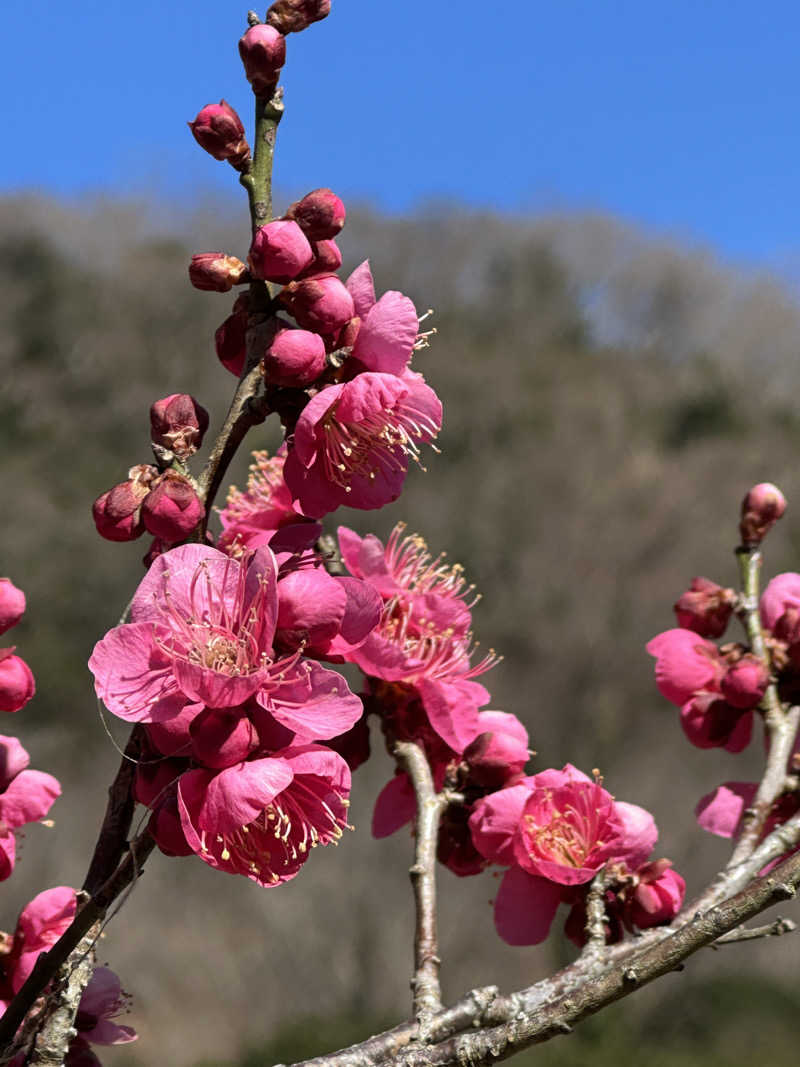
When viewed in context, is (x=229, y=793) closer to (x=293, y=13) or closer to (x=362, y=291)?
(x=362, y=291)

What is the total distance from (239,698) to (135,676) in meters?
0.09

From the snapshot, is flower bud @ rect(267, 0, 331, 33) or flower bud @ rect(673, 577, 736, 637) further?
flower bud @ rect(673, 577, 736, 637)

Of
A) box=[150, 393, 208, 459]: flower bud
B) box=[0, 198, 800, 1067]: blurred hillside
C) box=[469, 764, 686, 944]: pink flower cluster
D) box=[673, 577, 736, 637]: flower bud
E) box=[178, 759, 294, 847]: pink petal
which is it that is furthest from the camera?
box=[0, 198, 800, 1067]: blurred hillside

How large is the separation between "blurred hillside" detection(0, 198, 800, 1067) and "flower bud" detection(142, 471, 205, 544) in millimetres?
6569

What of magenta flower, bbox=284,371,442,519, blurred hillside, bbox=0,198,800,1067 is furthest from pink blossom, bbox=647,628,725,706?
blurred hillside, bbox=0,198,800,1067

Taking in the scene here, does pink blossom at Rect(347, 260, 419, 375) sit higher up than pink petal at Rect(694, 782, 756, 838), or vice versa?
pink blossom at Rect(347, 260, 419, 375)

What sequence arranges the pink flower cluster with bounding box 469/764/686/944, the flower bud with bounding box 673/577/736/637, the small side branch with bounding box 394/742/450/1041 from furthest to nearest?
1. the flower bud with bounding box 673/577/736/637
2. the pink flower cluster with bounding box 469/764/686/944
3. the small side branch with bounding box 394/742/450/1041

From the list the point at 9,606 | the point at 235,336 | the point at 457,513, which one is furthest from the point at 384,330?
the point at 457,513

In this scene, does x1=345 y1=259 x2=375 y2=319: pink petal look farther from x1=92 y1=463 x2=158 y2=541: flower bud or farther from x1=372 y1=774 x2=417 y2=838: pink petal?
x1=372 y1=774 x2=417 y2=838: pink petal

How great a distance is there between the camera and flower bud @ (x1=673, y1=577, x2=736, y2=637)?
1235 mm

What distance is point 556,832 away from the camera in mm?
992

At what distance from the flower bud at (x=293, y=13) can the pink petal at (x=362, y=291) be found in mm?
205

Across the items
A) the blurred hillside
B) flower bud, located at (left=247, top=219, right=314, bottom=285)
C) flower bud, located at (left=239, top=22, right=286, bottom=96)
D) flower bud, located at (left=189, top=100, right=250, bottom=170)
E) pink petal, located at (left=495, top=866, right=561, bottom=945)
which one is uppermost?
the blurred hillside

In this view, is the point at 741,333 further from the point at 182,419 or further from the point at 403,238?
the point at 182,419
